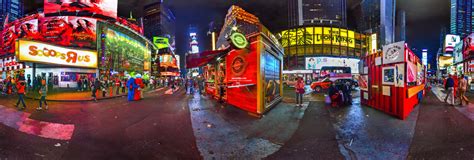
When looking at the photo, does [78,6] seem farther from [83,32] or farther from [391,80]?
[391,80]

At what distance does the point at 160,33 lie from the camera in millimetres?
147500

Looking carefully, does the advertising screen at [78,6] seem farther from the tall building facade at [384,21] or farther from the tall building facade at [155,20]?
the tall building facade at [155,20]

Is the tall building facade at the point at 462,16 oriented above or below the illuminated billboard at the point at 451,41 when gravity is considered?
above

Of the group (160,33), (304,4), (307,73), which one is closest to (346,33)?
(307,73)

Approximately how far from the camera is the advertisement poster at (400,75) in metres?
7.03

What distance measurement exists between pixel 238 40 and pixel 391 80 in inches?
241

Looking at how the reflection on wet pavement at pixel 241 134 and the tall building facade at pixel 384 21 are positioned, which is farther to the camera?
the tall building facade at pixel 384 21

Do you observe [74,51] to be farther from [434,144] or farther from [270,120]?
[434,144]

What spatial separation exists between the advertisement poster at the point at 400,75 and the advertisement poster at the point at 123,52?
4210cm

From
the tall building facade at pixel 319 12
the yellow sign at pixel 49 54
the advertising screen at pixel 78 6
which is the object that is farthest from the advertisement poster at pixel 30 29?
the tall building facade at pixel 319 12

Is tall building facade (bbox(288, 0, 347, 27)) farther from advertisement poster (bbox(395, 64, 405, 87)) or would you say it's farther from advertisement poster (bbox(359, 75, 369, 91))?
advertisement poster (bbox(395, 64, 405, 87))


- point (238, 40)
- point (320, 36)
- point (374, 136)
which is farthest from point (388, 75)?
point (320, 36)

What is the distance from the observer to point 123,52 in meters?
46.8

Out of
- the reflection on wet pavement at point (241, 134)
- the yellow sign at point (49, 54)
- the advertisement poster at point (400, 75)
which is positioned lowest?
the reflection on wet pavement at point (241, 134)
